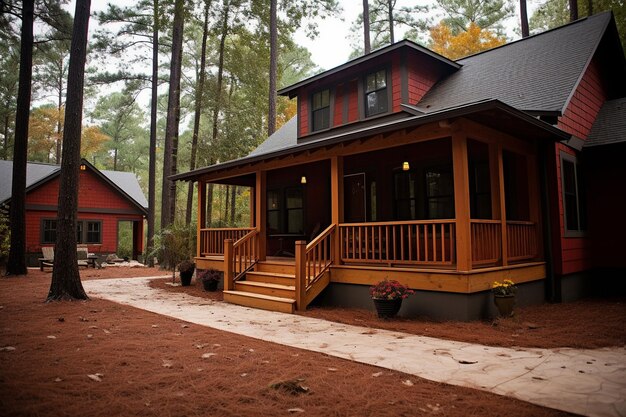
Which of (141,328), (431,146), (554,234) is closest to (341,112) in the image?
(431,146)

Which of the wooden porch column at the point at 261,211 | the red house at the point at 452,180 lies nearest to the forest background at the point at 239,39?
the red house at the point at 452,180

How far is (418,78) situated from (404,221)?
16.1 ft

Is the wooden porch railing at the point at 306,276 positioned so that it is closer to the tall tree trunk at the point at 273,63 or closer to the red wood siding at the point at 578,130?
the red wood siding at the point at 578,130

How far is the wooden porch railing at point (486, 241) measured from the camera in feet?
21.8

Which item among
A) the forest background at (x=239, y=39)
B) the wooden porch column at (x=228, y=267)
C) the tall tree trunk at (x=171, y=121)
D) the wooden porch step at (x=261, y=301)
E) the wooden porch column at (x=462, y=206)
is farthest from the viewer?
the forest background at (x=239, y=39)

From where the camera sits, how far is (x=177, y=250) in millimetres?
13180

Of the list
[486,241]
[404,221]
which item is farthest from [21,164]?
[486,241]

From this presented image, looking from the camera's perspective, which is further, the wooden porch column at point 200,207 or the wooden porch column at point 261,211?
the wooden porch column at point 200,207

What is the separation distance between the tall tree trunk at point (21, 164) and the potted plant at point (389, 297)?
13.3 metres

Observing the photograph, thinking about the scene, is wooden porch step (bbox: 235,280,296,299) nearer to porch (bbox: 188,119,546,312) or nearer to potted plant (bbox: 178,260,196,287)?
porch (bbox: 188,119,546,312)

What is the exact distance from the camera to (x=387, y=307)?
659 centimetres

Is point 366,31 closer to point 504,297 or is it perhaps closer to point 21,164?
point 21,164

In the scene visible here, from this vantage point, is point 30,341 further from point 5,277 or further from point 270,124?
point 270,124

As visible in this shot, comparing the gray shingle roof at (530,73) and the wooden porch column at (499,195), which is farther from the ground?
the gray shingle roof at (530,73)
